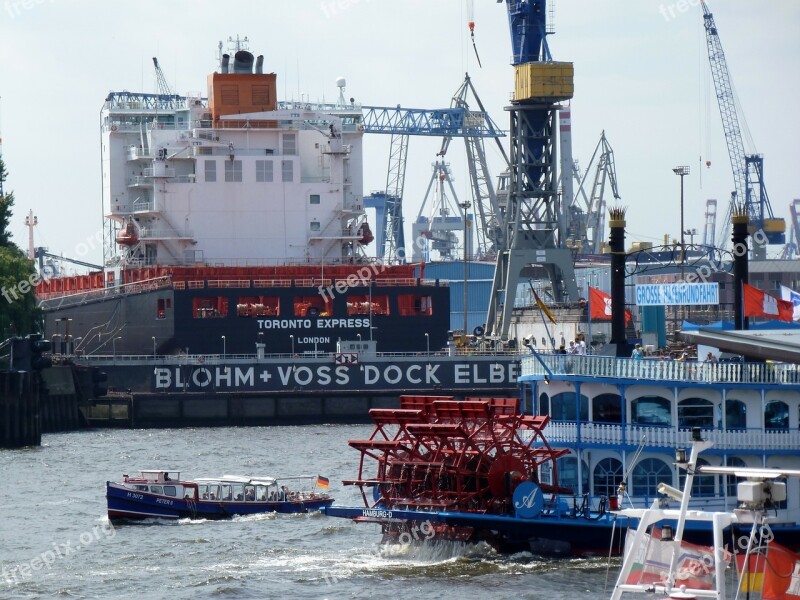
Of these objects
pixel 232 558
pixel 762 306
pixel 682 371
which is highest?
pixel 762 306

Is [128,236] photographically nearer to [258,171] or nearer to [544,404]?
[258,171]

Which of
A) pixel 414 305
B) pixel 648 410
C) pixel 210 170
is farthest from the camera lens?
pixel 210 170

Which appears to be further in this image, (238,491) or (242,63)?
(242,63)

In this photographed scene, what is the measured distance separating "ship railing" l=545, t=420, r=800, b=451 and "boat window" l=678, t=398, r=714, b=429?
276 millimetres

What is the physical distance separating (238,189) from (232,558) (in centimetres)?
5034

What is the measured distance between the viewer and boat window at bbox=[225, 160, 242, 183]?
8556cm

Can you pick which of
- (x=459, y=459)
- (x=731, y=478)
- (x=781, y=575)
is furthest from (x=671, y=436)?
(x=781, y=575)

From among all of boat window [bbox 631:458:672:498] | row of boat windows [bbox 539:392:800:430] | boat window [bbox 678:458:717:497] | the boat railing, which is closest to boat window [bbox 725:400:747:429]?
row of boat windows [bbox 539:392:800:430]

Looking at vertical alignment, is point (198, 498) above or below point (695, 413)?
below

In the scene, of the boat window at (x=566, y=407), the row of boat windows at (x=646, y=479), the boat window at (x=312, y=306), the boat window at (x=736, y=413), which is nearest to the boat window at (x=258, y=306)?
the boat window at (x=312, y=306)

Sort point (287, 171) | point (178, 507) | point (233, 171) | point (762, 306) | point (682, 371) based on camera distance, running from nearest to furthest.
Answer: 1. point (682, 371)
2. point (762, 306)
3. point (178, 507)
4. point (233, 171)
5. point (287, 171)

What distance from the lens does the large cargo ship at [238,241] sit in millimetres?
79688

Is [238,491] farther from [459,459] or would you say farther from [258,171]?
[258,171]

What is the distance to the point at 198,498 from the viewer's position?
43.4 meters
